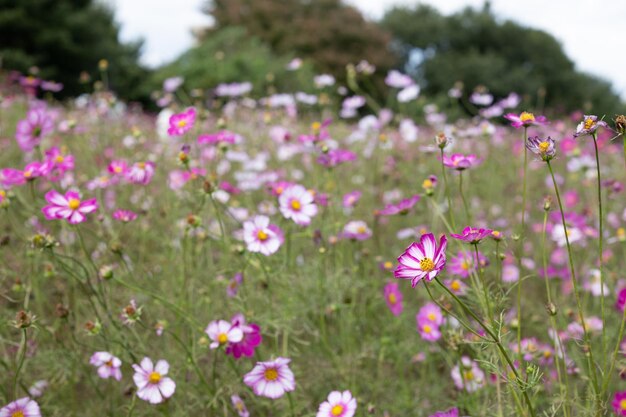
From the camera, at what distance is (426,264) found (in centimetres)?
87

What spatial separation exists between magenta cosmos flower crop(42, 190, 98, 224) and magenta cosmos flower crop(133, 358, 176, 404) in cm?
37

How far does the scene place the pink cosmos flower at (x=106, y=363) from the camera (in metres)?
1.33

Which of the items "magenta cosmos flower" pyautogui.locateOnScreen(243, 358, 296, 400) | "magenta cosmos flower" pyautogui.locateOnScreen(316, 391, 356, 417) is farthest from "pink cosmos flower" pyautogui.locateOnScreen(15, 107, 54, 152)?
"magenta cosmos flower" pyautogui.locateOnScreen(316, 391, 356, 417)

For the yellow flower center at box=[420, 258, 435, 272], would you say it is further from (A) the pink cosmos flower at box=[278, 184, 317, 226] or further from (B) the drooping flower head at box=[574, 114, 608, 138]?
(A) the pink cosmos flower at box=[278, 184, 317, 226]

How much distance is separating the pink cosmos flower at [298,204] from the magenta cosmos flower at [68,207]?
48 cm

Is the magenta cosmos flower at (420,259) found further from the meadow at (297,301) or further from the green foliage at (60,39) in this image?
the green foliage at (60,39)

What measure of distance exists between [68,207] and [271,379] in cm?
64

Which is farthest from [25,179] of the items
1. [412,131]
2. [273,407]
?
[412,131]

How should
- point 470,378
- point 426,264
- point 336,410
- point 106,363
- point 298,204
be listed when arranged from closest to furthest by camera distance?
1. point 426,264
2. point 336,410
3. point 106,363
4. point 470,378
5. point 298,204

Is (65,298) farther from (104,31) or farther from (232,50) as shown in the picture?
(104,31)

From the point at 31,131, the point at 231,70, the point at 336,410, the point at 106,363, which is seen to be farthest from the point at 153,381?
the point at 231,70

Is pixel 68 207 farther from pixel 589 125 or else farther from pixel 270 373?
pixel 589 125

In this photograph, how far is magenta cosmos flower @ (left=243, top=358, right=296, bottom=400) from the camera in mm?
1220

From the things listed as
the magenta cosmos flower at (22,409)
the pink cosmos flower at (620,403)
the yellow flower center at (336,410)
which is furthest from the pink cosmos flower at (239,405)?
the pink cosmos flower at (620,403)
